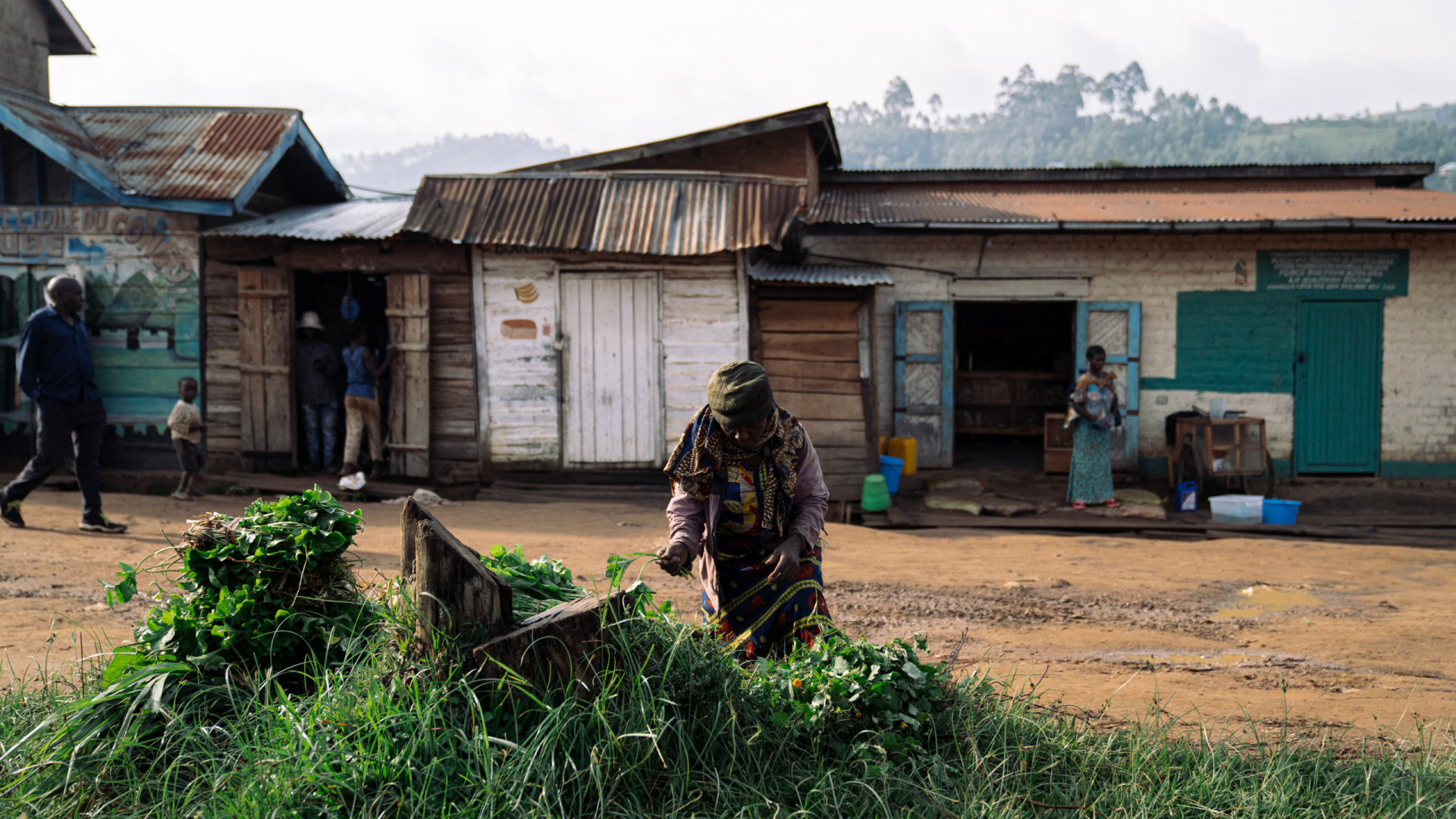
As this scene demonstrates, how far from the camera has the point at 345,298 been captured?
10.8m

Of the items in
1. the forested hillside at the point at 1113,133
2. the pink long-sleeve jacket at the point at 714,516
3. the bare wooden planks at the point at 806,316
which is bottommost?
the pink long-sleeve jacket at the point at 714,516

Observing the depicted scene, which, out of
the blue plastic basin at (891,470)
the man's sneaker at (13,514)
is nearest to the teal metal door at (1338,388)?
the blue plastic basin at (891,470)

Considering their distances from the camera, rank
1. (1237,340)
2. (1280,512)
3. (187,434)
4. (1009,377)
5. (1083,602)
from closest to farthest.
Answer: (1083,602), (1280,512), (187,434), (1237,340), (1009,377)

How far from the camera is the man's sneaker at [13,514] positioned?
7.66 metres

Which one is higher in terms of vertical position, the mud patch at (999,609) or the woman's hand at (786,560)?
the woman's hand at (786,560)

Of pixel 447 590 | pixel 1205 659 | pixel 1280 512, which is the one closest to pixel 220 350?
pixel 447 590

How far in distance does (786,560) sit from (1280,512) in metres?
7.99

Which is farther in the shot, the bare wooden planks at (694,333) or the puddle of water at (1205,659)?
the bare wooden planks at (694,333)

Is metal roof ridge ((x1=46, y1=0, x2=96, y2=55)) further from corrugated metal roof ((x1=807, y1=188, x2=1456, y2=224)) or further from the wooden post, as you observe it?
the wooden post

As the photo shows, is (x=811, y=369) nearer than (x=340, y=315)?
Yes

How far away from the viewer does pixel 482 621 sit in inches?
100

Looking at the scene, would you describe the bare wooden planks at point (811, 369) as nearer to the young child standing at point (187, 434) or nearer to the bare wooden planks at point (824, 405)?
the bare wooden planks at point (824, 405)

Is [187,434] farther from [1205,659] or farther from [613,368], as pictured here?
[1205,659]

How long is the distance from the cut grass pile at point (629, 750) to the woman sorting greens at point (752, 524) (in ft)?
1.28
